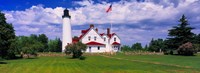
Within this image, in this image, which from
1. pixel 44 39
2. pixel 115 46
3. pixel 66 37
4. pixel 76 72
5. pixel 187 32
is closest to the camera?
pixel 76 72

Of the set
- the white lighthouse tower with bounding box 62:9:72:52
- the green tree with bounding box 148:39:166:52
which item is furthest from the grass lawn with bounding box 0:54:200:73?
the green tree with bounding box 148:39:166:52

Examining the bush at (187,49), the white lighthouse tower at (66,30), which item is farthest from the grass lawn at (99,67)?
the white lighthouse tower at (66,30)

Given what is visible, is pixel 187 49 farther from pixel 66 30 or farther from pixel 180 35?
pixel 66 30

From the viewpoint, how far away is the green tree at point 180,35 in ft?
230

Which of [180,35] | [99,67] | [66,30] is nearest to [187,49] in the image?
[180,35]

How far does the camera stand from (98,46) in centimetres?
8038

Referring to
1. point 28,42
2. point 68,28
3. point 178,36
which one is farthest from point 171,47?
point 28,42

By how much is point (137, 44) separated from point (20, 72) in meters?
87.5

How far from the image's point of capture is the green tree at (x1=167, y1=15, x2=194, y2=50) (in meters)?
70.1

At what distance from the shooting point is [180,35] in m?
70.7

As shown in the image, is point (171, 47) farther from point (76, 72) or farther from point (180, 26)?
point (76, 72)

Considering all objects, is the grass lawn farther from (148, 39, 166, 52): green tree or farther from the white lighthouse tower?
(148, 39, 166, 52): green tree

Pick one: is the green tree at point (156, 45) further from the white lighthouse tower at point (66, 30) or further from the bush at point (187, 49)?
the white lighthouse tower at point (66, 30)

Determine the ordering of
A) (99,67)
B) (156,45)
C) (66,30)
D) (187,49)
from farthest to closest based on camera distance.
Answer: (156,45), (66,30), (187,49), (99,67)
